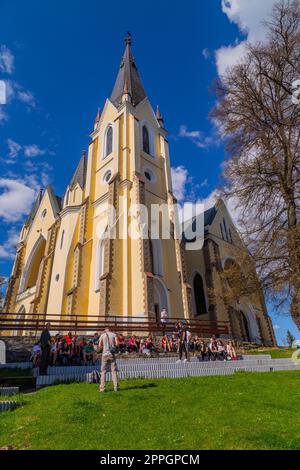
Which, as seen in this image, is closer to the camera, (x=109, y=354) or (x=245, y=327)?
(x=109, y=354)

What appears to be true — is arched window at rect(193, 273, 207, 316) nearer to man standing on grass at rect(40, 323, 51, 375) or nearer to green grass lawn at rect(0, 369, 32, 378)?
green grass lawn at rect(0, 369, 32, 378)

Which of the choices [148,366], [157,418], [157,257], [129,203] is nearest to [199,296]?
[157,257]

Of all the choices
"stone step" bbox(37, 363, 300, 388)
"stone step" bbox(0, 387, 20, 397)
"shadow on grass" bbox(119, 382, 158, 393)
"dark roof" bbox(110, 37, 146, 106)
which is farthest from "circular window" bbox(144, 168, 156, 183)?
"stone step" bbox(0, 387, 20, 397)

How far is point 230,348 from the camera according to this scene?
614 inches

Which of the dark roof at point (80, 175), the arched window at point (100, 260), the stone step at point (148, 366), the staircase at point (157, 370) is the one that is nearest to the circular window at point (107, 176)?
the dark roof at point (80, 175)

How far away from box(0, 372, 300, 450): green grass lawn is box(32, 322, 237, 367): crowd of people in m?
3.91

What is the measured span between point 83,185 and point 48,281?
1067 cm

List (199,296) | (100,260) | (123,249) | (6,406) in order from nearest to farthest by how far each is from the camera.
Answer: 1. (6,406)
2. (123,249)
3. (100,260)
4. (199,296)

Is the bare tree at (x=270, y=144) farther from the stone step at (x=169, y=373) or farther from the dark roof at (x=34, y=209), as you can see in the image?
the dark roof at (x=34, y=209)

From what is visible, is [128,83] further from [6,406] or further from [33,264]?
[6,406]

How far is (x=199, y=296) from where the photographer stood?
30203mm

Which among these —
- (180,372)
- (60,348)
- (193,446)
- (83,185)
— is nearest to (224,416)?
(193,446)

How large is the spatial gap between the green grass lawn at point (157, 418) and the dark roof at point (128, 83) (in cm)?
3104

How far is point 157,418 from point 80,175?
31.6m
